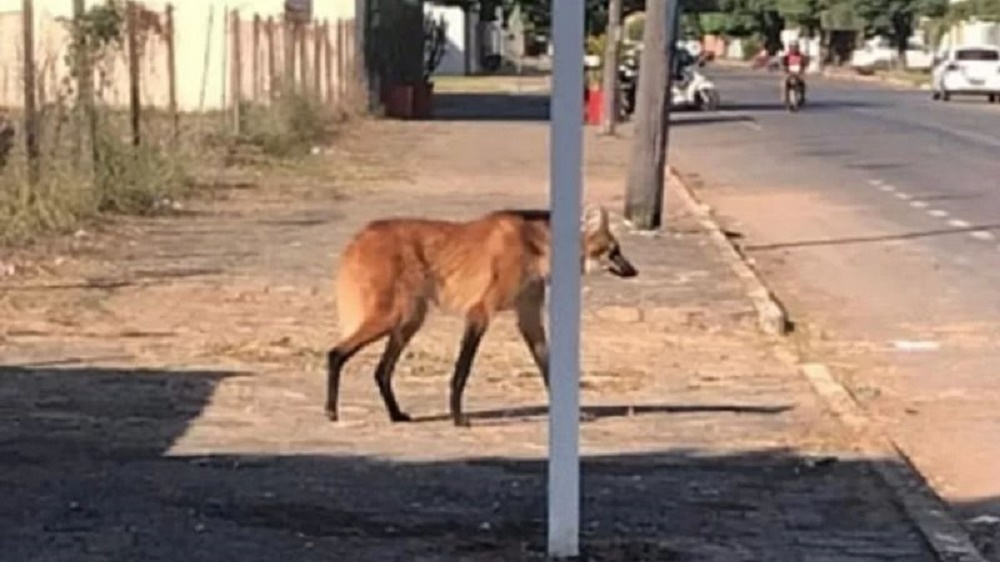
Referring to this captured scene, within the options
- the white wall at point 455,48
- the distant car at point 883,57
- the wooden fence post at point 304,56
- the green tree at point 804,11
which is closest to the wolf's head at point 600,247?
the wooden fence post at point 304,56

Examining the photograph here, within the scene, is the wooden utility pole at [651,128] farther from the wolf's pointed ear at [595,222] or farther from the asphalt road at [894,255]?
the wolf's pointed ear at [595,222]

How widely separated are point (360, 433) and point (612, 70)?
1290 inches

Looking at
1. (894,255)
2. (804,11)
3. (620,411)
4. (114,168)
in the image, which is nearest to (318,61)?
(114,168)

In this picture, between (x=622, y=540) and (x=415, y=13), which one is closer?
(x=622, y=540)

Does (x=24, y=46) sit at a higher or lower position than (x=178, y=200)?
higher

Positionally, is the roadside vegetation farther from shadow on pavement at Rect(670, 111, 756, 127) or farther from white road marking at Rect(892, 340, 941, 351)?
shadow on pavement at Rect(670, 111, 756, 127)

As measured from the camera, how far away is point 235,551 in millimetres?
8258

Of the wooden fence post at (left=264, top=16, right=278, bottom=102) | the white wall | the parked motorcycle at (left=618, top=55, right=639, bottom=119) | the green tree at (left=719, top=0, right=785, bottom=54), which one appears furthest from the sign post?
the green tree at (left=719, top=0, right=785, bottom=54)

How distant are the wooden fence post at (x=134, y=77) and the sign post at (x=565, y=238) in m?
16.4

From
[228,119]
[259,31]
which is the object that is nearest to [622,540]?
[228,119]

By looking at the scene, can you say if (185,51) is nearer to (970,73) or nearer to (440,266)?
(970,73)

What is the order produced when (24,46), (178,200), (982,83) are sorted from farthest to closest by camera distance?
(982,83), (178,200), (24,46)

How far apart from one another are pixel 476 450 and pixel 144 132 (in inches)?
633

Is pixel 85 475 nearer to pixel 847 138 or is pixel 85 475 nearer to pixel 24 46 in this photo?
pixel 24 46
